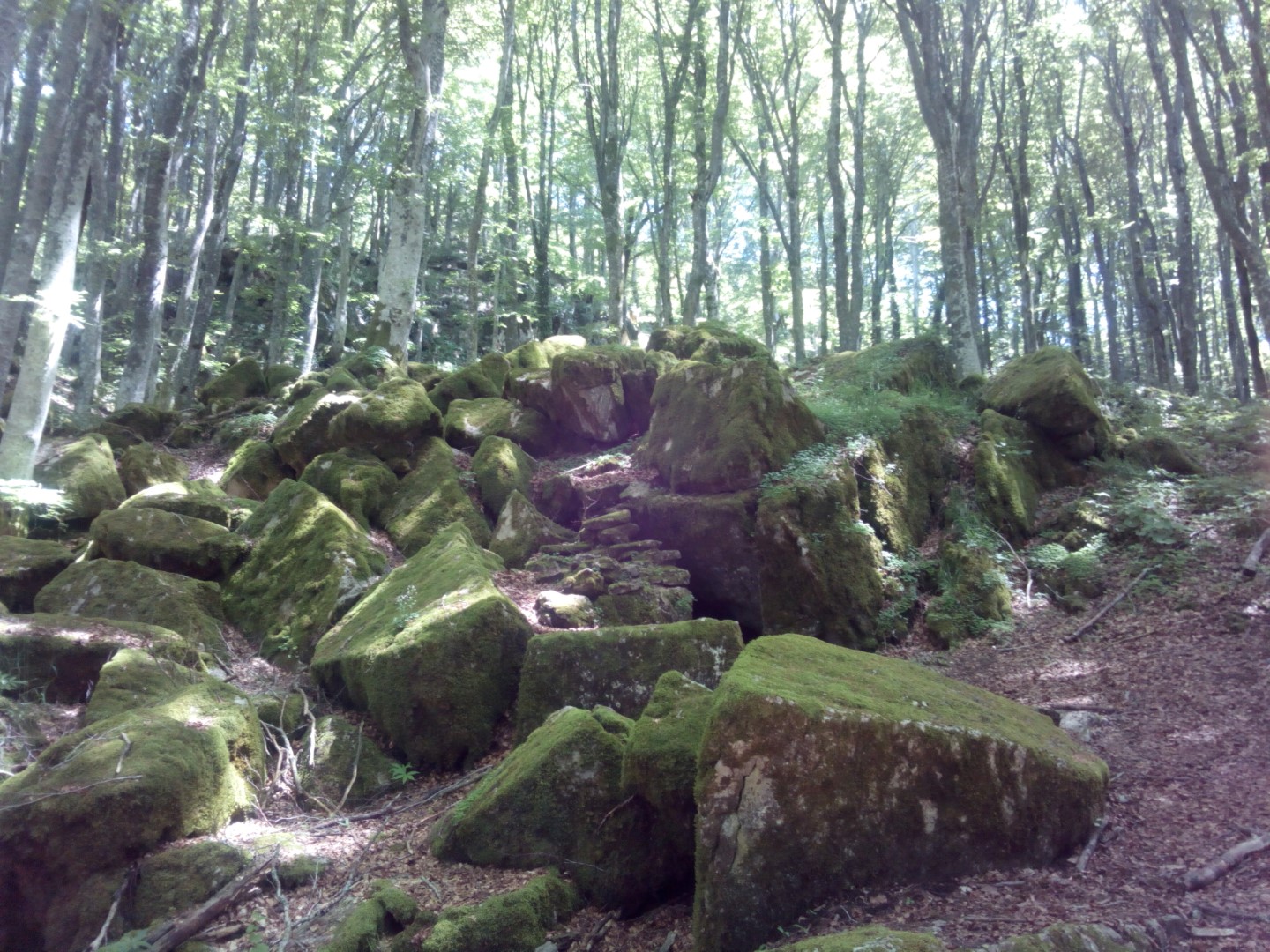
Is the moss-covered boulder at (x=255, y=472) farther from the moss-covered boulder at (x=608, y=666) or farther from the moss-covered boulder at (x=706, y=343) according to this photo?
the moss-covered boulder at (x=608, y=666)

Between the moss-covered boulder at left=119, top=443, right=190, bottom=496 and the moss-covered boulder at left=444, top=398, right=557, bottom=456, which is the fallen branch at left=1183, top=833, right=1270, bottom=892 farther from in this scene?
the moss-covered boulder at left=119, top=443, right=190, bottom=496

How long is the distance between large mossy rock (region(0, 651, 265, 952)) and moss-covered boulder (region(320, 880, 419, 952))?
1396 millimetres

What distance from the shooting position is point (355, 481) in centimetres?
1045

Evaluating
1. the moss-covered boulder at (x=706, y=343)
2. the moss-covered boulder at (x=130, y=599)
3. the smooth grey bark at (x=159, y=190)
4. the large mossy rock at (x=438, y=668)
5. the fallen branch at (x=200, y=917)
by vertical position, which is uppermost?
the smooth grey bark at (x=159, y=190)

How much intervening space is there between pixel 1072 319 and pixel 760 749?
23.6 m

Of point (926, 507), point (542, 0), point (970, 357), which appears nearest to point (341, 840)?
point (926, 507)

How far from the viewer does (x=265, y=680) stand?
24.6ft

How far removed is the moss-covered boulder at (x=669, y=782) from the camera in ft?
14.8

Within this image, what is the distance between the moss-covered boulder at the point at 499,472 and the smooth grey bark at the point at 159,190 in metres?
7.31

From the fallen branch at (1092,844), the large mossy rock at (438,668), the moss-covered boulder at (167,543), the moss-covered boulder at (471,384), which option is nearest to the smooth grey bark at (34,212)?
the moss-covered boulder at (167,543)

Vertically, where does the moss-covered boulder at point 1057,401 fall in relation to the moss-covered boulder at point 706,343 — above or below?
below

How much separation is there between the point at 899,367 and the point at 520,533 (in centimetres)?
733

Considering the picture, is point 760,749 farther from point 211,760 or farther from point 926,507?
point 926,507

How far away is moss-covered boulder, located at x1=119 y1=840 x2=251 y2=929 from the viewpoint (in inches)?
167
